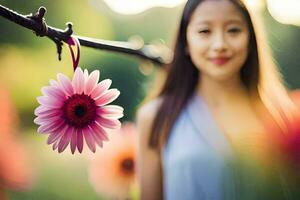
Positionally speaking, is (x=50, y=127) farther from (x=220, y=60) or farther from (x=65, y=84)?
(x=220, y=60)

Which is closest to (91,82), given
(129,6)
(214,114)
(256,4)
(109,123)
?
(109,123)

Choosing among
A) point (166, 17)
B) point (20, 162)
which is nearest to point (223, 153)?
point (166, 17)

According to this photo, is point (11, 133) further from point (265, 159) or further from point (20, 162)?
point (265, 159)

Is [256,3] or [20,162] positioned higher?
[256,3]

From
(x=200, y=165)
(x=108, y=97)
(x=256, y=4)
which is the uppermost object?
(x=256, y=4)

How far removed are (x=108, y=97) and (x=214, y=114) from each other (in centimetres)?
32

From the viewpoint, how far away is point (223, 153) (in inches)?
69.0

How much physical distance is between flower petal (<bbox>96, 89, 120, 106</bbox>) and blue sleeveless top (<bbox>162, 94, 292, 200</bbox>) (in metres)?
0.20

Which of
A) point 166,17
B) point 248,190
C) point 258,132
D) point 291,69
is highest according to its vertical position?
point 166,17

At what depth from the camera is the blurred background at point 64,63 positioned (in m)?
1.77

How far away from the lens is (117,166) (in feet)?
5.85

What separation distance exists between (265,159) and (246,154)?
2.5 inches

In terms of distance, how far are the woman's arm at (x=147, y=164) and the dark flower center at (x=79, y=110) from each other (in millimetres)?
143

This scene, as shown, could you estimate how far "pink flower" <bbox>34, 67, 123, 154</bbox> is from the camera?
1.77 m
